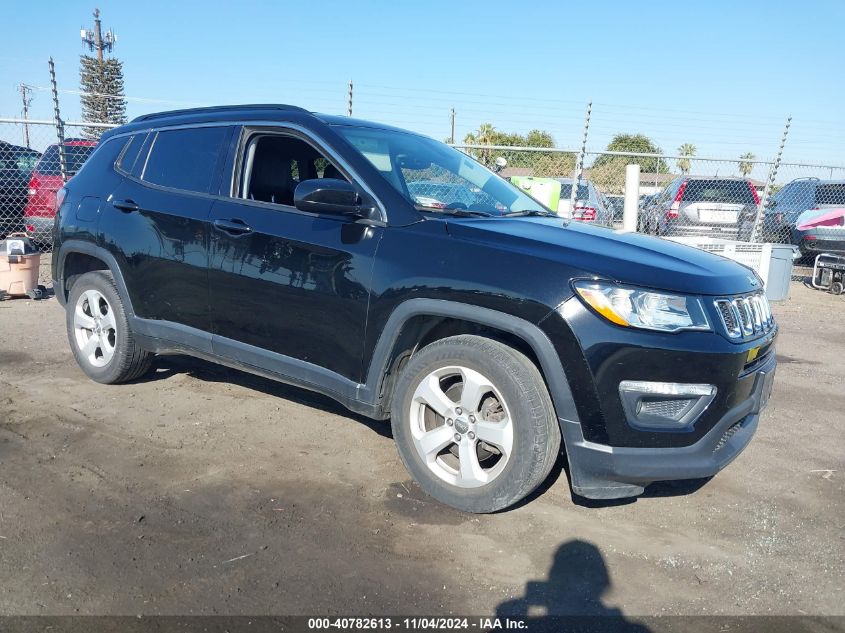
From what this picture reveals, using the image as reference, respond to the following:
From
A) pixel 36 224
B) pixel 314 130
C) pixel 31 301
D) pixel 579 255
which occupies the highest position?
pixel 314 130

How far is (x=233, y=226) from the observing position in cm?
398

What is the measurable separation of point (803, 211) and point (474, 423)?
12.6 meters

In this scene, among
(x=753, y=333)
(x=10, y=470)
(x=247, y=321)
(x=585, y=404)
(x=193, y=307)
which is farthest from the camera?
(x=193, y=307)

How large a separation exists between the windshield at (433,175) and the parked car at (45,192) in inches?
310

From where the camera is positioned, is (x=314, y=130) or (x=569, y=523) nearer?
(x=569, y=523)

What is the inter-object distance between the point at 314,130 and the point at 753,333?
245 centimetres

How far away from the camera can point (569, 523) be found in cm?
331

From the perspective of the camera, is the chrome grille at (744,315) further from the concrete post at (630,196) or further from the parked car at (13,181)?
the parked car at (13,181)

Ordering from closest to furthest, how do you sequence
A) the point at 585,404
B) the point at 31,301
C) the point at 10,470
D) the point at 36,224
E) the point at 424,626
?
the point at 424,626
the point at 585,404
the point at 10,470
the point at 31,301
the point at 36,224

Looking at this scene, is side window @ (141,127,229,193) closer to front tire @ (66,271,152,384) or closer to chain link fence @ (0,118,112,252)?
front tire @ (66,271,152,384)

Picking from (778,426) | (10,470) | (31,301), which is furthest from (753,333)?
(31,301)

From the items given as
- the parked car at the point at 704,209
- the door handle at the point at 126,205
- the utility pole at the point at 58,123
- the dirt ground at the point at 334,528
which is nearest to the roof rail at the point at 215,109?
the door handle at the point at 126,205

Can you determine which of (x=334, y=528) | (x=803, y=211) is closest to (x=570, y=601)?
(x=334, y=528)

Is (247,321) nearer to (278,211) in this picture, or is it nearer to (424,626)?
Result: (278,211)
